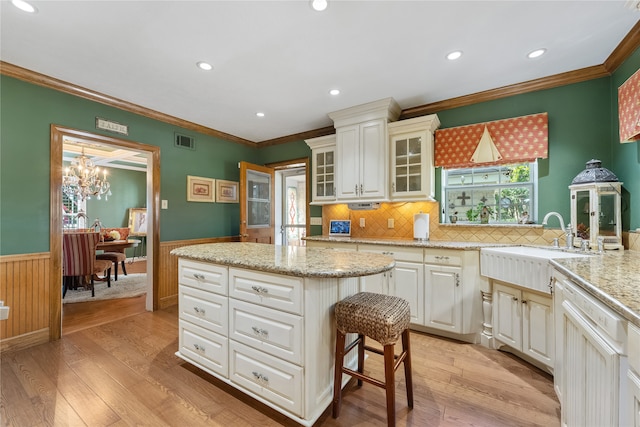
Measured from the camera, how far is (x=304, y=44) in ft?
6.75

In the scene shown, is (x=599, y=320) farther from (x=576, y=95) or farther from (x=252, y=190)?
(x=252, y=190)

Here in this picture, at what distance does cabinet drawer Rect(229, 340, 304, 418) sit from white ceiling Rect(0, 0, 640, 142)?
88.5 inches

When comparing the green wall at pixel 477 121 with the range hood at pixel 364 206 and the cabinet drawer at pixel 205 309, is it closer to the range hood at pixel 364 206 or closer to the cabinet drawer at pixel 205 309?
the range hood at pixel 364 206

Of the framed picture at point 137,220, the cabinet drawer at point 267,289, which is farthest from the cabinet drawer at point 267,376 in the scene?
the framed picture at point 137,220

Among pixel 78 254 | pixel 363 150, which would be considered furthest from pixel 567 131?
pixel 78 254

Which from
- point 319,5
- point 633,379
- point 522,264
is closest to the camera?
point 633,379

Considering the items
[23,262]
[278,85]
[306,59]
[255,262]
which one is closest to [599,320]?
[255,262]

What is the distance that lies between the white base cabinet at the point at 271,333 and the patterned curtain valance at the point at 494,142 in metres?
2.11

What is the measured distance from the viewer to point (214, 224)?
423cm

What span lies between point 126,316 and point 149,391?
1.83 metres

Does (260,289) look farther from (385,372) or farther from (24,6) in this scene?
(24,6)

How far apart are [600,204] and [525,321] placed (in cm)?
115

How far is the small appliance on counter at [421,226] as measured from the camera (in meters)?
3.03

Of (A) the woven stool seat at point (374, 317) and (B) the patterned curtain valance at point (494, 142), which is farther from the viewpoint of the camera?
(B) the patterned curtain valance at point (494, 142)
